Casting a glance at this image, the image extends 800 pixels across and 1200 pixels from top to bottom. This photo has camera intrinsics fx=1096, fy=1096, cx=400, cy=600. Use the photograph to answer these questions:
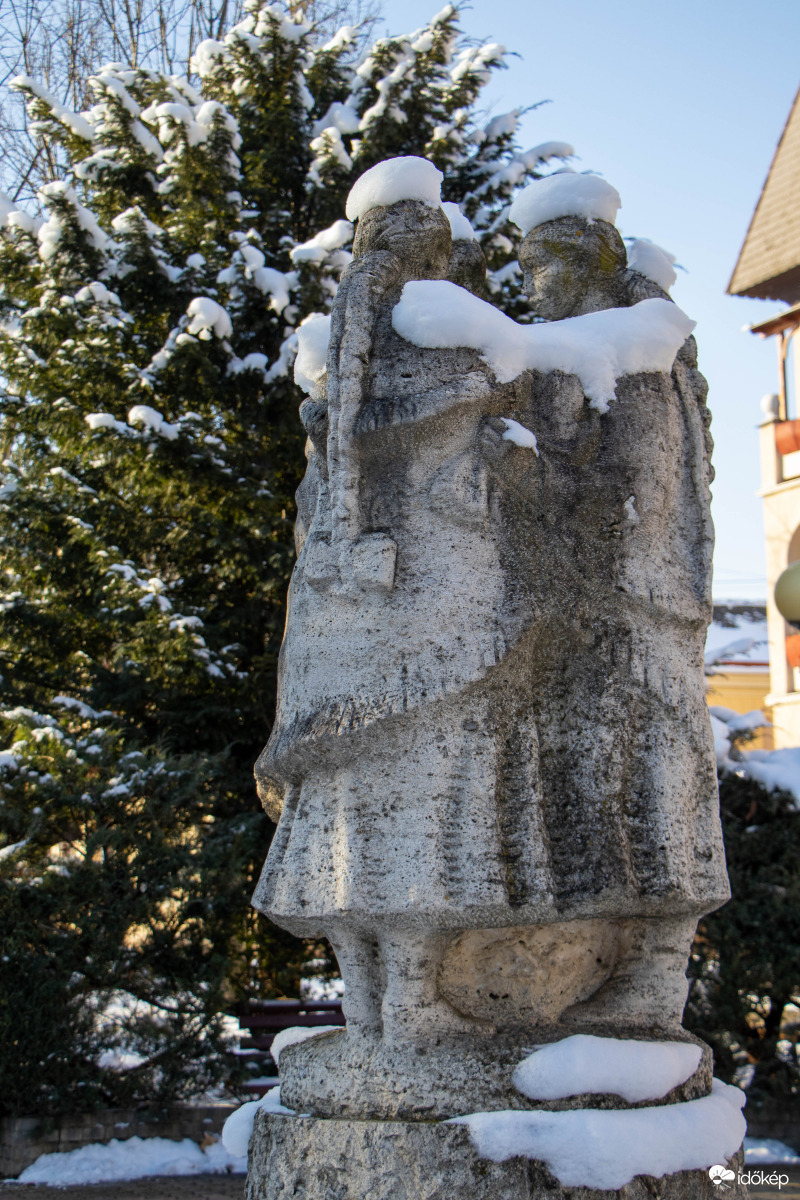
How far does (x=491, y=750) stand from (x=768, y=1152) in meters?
4.30

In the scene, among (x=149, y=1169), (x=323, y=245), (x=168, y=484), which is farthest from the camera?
(x=168, y=484)

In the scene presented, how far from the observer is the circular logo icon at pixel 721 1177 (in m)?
2.30

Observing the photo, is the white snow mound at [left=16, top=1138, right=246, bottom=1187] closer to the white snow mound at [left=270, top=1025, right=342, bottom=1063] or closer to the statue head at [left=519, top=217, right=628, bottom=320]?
the white snow mound at [left=270, top=1025, right=342, bottom=1063]

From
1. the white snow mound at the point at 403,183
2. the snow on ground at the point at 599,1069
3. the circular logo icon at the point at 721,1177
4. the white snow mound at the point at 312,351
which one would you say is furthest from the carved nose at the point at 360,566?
the circular logo icon at the point at 721,1177

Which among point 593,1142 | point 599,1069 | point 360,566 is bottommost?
point 593,1142

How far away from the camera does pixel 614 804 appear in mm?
2535

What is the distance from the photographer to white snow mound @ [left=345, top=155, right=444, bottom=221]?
283cm

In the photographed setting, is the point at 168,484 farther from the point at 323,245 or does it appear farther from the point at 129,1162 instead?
the point at 129,1162

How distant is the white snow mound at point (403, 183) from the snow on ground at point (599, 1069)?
2075 mm

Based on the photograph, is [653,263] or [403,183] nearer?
[403,183]

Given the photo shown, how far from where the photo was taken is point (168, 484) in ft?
26.8

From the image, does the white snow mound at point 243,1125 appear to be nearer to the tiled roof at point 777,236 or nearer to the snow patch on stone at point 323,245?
the snow patch on stone at point 323,245

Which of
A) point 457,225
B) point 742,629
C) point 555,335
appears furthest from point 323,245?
point 742,629

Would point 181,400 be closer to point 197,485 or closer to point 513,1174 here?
point 197,485
